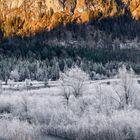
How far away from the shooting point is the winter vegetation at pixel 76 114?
99.0 ft

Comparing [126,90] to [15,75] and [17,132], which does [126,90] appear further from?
[15,75]

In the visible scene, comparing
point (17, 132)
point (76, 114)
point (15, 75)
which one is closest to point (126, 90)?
point (76, 114)

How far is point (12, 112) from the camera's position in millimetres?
42906

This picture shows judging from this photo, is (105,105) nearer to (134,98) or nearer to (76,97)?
(134,98)

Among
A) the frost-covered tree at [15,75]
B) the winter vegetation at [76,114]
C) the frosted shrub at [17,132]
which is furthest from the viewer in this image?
the frost-covered tree at [15,75]

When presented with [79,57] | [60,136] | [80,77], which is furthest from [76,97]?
[79,57]

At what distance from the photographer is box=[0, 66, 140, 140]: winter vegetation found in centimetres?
3017

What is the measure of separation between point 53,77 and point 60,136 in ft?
209

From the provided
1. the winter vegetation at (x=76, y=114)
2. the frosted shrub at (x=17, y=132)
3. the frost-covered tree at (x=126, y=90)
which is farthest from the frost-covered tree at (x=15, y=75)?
the frosted shrub at (x=17, y=132)

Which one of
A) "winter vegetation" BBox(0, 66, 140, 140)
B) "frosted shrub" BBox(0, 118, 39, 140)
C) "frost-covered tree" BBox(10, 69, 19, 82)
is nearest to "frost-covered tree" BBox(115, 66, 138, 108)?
"winter vegetation" BBox(0, 66, 140, 140)

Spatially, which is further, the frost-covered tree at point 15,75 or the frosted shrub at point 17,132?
the frost-covered tree at point 15,75

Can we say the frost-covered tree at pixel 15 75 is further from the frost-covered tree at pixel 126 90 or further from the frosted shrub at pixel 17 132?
the frosted shrub at pixel 17 132

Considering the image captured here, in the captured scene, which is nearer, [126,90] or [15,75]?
[126,90]

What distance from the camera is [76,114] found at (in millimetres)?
38031
